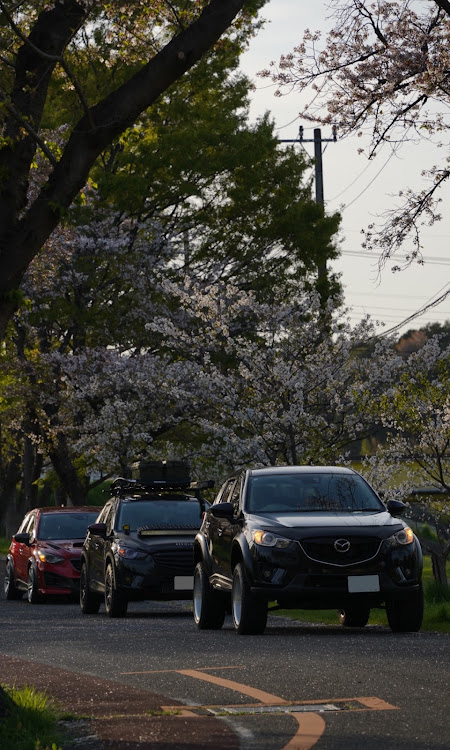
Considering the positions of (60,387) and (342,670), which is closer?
(342,670)

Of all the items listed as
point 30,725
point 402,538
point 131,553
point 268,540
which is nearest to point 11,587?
point 131,553

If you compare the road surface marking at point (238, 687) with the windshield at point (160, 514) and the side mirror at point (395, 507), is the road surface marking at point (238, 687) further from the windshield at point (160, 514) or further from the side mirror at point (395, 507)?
the windshield at point (160, 514)

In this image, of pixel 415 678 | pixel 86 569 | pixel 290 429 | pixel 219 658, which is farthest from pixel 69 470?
pixel 415 678

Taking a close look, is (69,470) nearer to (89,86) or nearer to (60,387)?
(60,387)

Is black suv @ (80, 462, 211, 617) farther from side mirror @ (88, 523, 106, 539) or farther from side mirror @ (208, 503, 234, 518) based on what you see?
side mirror @ (208, 503, 234, 518)

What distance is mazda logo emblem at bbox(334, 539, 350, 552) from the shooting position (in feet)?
46.3

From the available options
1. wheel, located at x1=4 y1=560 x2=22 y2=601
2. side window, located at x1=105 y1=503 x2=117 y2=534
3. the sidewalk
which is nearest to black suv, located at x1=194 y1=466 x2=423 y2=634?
the sidewalk

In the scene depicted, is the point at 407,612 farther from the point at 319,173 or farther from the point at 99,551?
the point at 319,173

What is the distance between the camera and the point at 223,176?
36.4 m

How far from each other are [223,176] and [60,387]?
6.73m

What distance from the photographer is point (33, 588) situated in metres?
22.9

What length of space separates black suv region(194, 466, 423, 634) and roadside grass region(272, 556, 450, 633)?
933 millimetres

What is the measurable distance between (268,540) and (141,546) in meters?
4.73

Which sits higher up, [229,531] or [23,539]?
[23,539]
